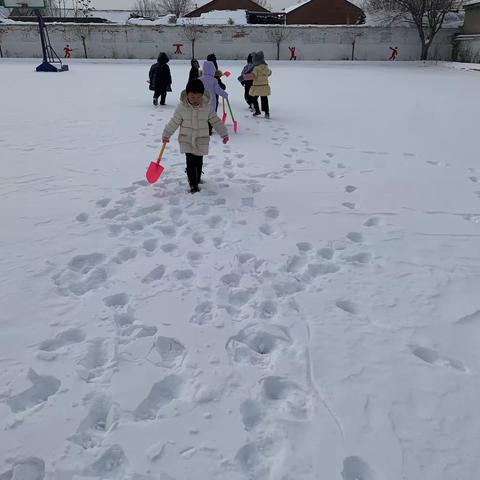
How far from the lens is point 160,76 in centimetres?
1029

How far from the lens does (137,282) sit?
3.25 metres

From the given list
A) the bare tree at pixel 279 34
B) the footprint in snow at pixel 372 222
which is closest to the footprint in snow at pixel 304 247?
the footprint in snow at pixel 372 222

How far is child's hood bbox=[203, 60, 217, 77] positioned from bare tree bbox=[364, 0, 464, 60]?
85.8 ft

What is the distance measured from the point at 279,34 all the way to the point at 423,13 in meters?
9.45

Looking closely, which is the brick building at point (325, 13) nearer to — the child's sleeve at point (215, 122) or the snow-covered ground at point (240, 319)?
the snow-covered ground at point (240, 319)

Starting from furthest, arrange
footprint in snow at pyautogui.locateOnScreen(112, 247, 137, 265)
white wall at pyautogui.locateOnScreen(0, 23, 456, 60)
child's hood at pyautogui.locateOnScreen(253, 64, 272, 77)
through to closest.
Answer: white wall at pyautogui.locateOnScreen(0, 23, 456, 60)
child's hood at pyautogui.locateOnScreen(253, 64, 272, 77)
footprint in snow at pyautogui.locateOnScreen(112, 247, 137, 265)

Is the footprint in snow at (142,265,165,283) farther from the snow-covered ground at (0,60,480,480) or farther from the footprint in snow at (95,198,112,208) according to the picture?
the footprint in snow at (95,198,112,208)

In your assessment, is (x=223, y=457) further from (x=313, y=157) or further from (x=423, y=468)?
(x=313, y=157)

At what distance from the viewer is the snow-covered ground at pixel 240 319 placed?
6.54 feet

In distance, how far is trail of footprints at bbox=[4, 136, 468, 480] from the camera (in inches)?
80.0

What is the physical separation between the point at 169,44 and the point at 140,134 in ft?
80.9

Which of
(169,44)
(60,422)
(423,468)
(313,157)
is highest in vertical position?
(169,44)

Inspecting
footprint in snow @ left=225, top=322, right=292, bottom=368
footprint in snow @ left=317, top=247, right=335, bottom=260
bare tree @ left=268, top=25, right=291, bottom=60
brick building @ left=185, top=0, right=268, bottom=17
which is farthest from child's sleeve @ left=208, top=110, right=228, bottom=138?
brick building @ left=185, top=0, right=268, bottom=17

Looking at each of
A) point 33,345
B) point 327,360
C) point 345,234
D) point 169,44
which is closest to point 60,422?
point 33,345
